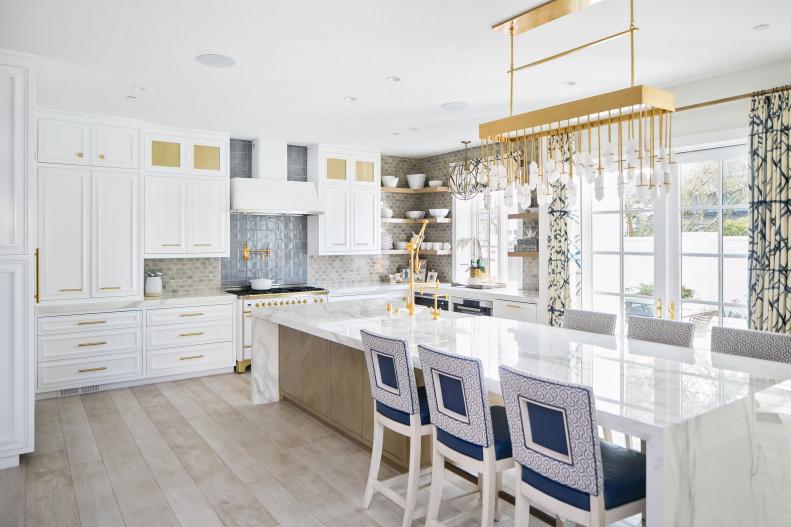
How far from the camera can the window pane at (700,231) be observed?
4285 mm

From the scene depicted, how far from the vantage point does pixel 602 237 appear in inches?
206

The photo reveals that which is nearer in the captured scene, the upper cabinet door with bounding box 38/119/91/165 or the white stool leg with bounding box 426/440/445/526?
the white stool leg with bounding box 426/440/445/526

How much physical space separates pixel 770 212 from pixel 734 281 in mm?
697

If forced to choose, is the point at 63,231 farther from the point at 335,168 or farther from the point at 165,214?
the point at 335,168

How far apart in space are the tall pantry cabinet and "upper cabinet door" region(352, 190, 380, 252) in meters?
3.91

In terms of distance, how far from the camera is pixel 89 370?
5.12 meters

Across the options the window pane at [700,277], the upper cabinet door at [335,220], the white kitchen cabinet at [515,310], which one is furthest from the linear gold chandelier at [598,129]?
the upper cabinet door at [335,220]

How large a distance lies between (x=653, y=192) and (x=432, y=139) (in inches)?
154

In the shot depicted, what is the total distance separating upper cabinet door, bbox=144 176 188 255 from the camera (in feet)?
18.3

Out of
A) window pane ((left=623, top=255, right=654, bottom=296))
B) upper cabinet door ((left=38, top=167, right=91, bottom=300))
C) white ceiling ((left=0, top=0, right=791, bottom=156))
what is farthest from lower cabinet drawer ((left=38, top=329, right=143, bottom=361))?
window pane ((left=623, top=255, right=654, bottom=296))

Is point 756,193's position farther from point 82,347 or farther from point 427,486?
point 82,347

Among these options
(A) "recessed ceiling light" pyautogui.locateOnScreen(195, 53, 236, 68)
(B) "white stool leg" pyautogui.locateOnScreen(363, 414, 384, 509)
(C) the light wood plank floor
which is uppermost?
(A) "recessed ceiling light" pyautogui.locateOnScreen(195, 53, 236, 68)

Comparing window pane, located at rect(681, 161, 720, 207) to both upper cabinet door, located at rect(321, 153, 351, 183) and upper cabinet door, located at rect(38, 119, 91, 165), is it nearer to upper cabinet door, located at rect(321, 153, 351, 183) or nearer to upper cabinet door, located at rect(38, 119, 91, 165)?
upper cabinet door, located at rect(321, 153, 351, 183)

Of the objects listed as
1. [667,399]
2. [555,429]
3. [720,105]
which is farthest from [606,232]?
[555,429]
